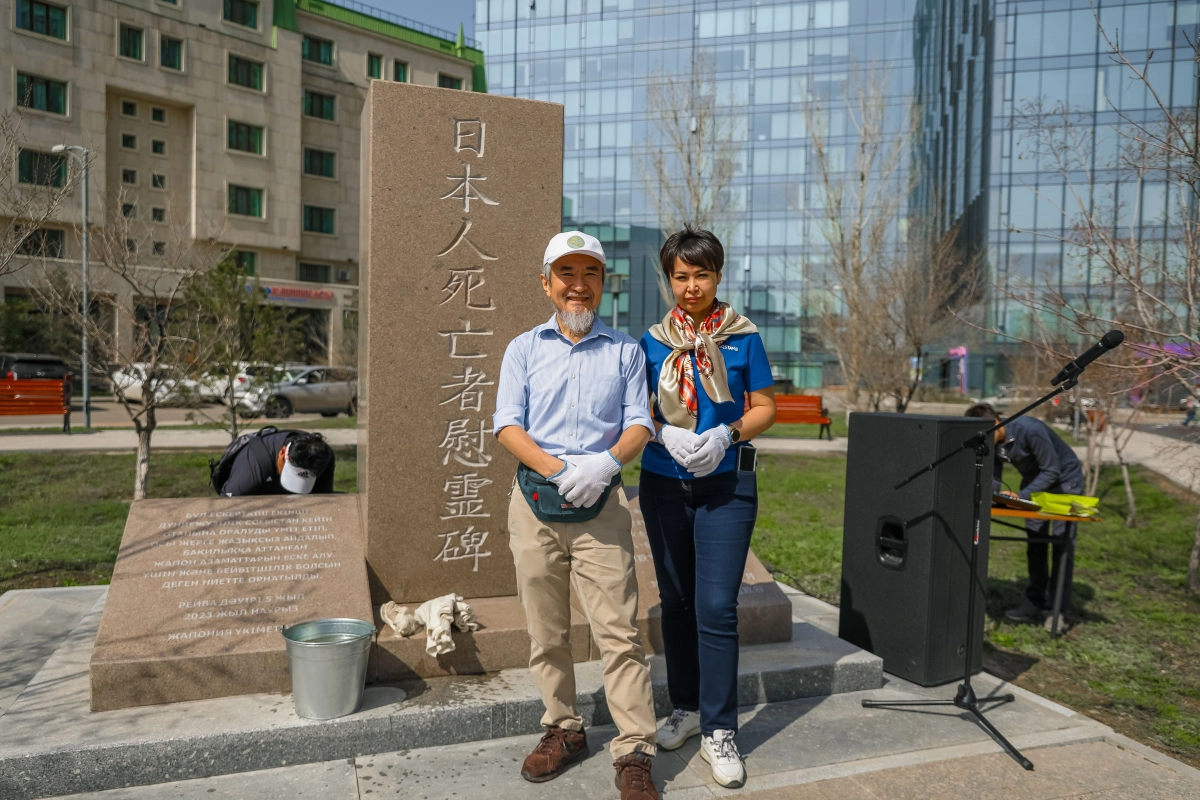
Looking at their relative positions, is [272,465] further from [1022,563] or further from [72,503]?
[1022,563]

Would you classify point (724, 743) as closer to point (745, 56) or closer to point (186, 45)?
point (186, 45)

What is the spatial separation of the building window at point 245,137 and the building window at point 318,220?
136 inches

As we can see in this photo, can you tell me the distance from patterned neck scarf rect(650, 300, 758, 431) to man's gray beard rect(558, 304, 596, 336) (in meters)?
0.30

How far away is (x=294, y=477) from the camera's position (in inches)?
206

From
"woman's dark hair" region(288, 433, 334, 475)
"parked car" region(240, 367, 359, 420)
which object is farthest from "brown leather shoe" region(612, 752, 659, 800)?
"parked car" region(240, 367, 359, 420)

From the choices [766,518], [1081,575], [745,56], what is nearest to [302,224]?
[745,56]

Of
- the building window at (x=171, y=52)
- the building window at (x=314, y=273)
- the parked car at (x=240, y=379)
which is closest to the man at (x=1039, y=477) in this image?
the parked car at (x=240, y=379)

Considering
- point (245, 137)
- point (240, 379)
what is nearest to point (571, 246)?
point (240, 379)

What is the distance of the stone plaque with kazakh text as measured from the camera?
4.44 m

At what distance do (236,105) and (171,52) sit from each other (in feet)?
9.59

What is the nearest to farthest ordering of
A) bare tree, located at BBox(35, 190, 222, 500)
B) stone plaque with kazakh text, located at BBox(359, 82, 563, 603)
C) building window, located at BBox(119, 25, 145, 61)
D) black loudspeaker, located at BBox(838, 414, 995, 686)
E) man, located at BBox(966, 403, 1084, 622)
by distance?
black loudspeaker, located at BBox(838, 414, 995, 686) → stone plaque with kazakh text, located at BBox(359, 82, 563, 603) → man, located at BBox(966, 403, 1084, 622) → bare tree, located at BBox(35, 190, 222, 500) → building window, located at BBox(119, 25, 145, 61)

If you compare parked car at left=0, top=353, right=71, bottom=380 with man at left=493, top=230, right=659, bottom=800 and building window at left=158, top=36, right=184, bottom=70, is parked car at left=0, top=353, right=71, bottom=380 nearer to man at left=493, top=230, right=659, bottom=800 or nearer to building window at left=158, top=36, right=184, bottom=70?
building window at left=158, top=36, right=184, bottom=70

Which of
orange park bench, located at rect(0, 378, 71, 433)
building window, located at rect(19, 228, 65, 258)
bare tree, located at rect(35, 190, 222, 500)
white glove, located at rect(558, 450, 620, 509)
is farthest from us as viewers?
orange park bench, located at rect(0, 378, 71, 433)

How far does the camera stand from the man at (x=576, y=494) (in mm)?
3055
